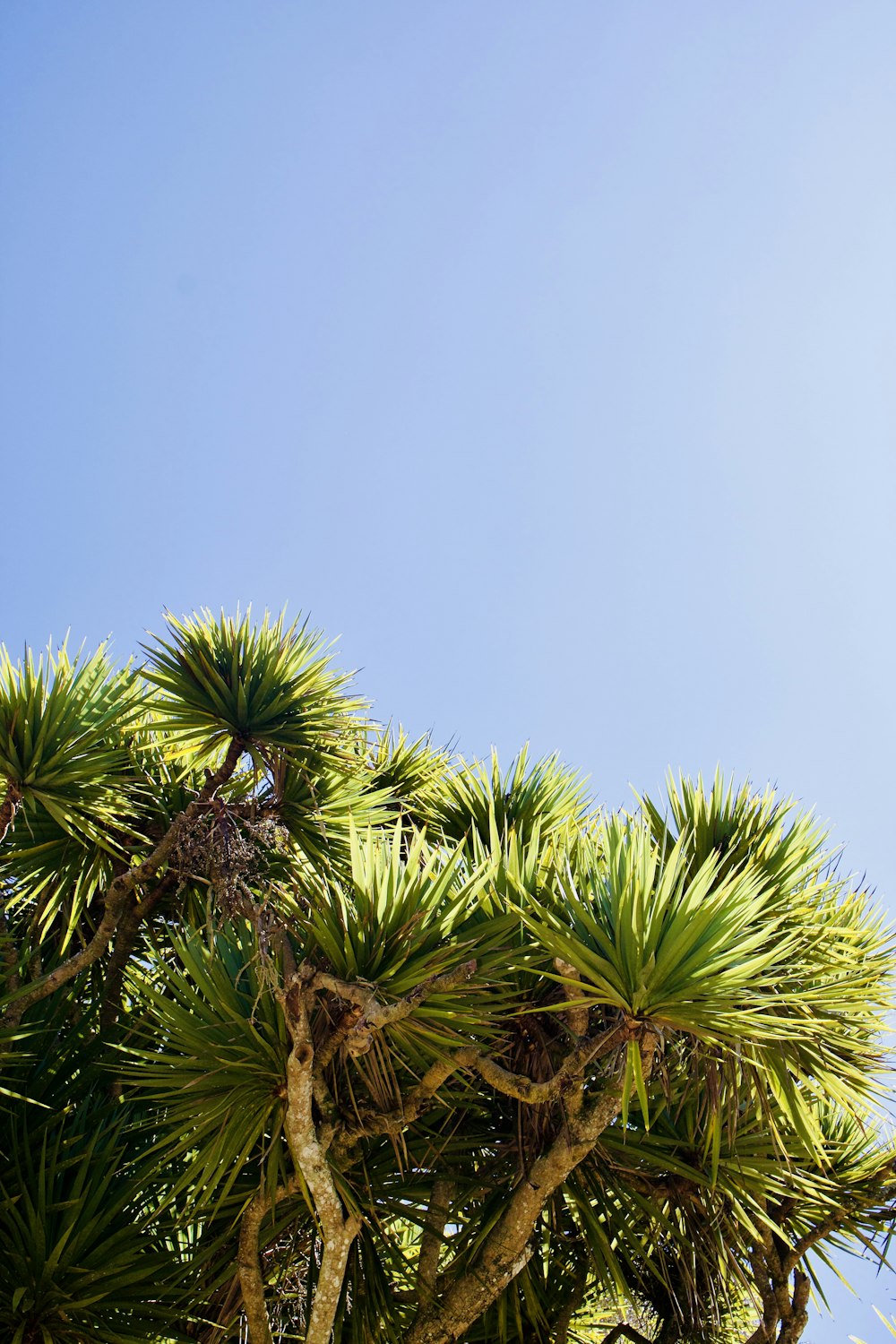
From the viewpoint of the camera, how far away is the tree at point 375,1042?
11.2ft

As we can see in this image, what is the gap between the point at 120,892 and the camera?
15.4ft

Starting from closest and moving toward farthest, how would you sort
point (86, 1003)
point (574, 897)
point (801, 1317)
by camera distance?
1. point (574, 897)
2. point (801, 1317)
3. point (86, 1003)

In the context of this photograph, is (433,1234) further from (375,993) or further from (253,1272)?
(375,993)

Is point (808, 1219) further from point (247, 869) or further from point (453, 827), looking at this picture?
point (247, 869)

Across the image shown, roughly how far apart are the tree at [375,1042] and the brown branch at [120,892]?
0.02m

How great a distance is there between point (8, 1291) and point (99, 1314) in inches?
12.7

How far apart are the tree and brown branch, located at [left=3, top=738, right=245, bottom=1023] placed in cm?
2

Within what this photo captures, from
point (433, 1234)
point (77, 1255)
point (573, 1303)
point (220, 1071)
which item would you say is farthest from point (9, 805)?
point (573, 1303)

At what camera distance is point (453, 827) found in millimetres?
5824

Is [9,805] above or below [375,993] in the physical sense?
above

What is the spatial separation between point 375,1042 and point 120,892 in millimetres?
1684

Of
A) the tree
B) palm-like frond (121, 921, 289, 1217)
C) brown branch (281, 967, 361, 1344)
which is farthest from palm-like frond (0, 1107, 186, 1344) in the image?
brown branch (281, 967, 361, 1344)

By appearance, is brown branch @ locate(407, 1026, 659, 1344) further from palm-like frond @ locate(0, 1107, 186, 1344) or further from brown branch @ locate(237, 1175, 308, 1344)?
palm-like frond @ locate(0, 1107, 186, 1344)

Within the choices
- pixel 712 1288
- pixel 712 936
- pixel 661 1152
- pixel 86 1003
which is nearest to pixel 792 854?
pixel 661 1152
